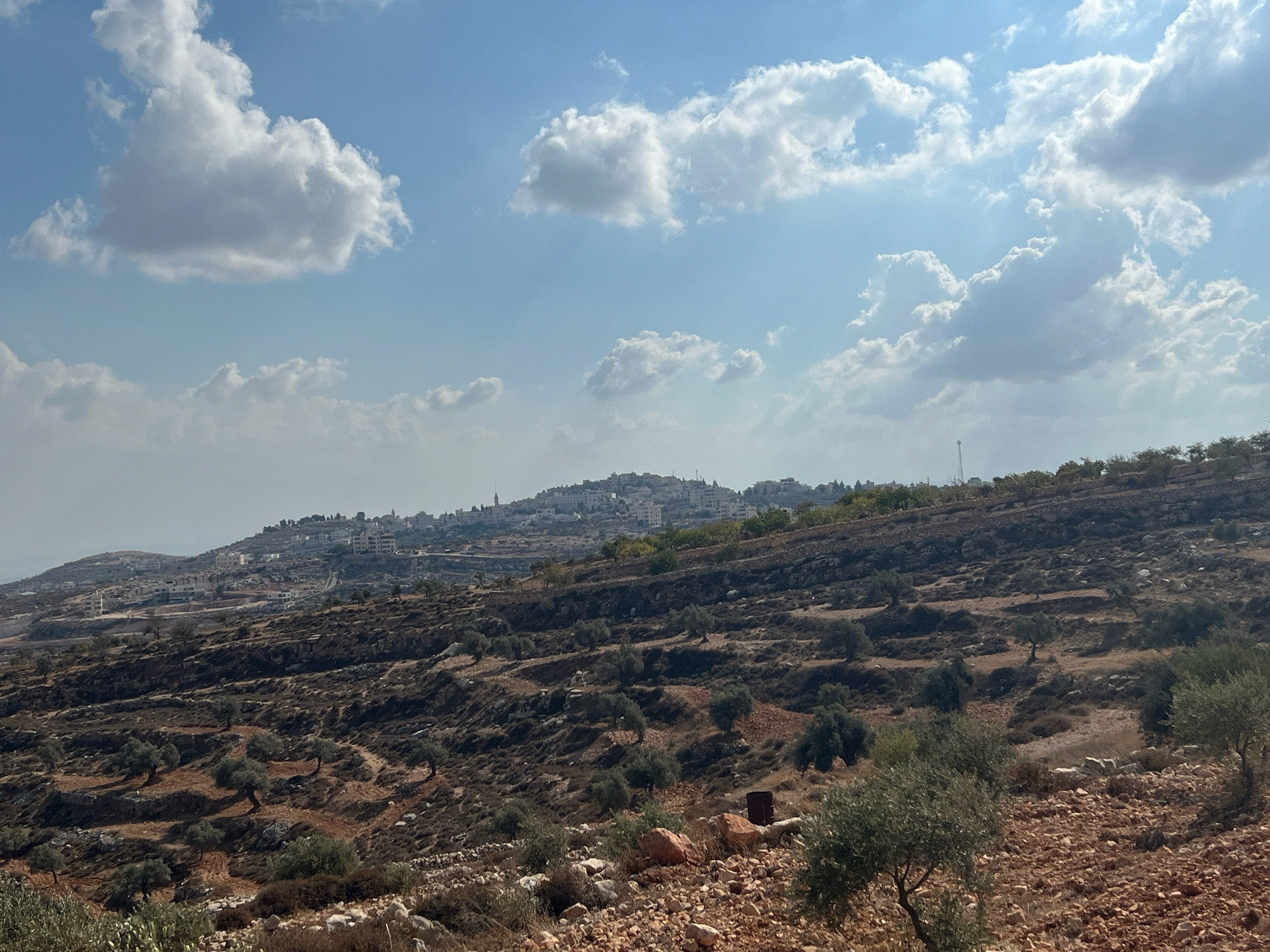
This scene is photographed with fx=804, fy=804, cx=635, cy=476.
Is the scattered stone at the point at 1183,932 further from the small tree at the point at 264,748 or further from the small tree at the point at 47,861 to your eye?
the small tree at the point at 264,748

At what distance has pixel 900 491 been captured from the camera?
88.1 metres

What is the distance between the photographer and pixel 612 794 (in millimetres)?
27250

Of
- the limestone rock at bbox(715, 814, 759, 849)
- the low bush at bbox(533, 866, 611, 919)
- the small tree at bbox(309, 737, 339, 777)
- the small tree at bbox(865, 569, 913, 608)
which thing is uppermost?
the low bush at bbox(533, 866, 611, 919)

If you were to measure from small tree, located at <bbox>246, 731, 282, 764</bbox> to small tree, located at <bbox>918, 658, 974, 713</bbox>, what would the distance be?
107ft

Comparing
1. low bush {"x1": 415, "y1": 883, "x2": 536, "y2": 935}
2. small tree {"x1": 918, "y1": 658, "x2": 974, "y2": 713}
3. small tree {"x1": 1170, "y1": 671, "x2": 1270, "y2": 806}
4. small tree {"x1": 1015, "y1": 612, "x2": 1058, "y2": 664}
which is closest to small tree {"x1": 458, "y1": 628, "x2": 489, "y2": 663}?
small tree {"x1": 918, "y1": 658, "x2": 974, "y2": 713}

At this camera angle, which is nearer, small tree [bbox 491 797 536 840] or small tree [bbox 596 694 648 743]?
small tree [bbox 491 797 536 840]

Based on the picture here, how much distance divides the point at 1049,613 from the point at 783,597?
21.2 meters

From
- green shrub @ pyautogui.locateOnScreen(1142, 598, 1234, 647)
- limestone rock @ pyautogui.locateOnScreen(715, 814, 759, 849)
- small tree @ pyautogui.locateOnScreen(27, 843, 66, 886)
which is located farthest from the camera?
green shrub @ pyautogui.locateOnScreen(1142, 598, 1234, 647)

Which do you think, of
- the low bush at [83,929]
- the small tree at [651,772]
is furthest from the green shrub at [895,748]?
the low bush at [83,929]

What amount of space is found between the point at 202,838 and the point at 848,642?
32591mm

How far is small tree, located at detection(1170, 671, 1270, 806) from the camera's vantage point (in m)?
13.0

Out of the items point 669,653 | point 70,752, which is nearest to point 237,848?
point 70,752

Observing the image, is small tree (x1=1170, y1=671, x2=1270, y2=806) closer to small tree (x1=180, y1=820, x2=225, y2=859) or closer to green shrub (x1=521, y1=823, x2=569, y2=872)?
green shrub (x1=521, y1=823, x2=569, y2=872)

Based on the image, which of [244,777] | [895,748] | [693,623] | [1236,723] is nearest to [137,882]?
[244,777]
